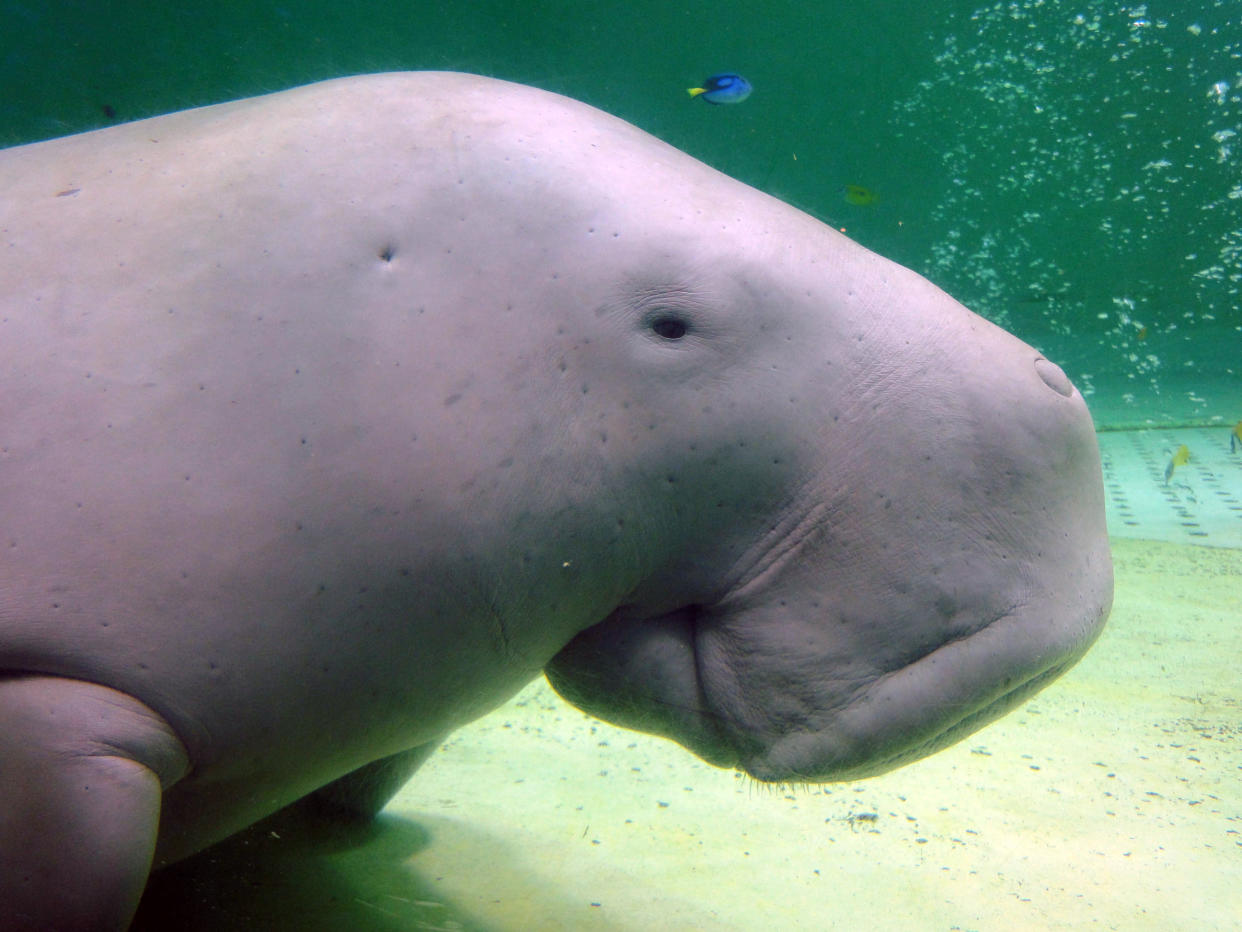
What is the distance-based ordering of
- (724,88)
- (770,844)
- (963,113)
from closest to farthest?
1. (770,844)
2. (724,88)
3. (963,113)

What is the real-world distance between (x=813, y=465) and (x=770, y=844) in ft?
5.21

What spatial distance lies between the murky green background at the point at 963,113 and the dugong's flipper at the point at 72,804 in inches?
395

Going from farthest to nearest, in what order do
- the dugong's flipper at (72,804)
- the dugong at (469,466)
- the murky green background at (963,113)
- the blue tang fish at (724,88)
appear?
1. the murky green background at (963,113)
2. the blue tang fish at (724,88)
3. the dugong at (469,466)
4. the dugong's flipper at (72,804)

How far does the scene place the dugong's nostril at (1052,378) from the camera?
5.09 feet

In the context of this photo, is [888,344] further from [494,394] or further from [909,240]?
[909,240]

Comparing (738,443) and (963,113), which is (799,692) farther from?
(963,113)

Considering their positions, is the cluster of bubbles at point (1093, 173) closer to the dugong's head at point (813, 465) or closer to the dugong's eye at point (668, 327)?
the dugong's head at point (813, 465)

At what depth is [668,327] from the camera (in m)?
1.49

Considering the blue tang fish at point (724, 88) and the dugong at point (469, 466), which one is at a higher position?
the dugong at point (469, 466)

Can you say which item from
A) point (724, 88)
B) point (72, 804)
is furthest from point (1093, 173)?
point (72, 804)

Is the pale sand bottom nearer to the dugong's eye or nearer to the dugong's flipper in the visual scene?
the dugong's flipper

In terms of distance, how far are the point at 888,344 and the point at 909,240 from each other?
13.9 meters

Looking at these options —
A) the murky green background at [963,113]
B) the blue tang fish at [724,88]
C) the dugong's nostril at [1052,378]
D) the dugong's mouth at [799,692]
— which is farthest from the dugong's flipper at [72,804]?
the murky green background at [963,113]

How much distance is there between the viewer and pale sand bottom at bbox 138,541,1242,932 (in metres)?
2.12
